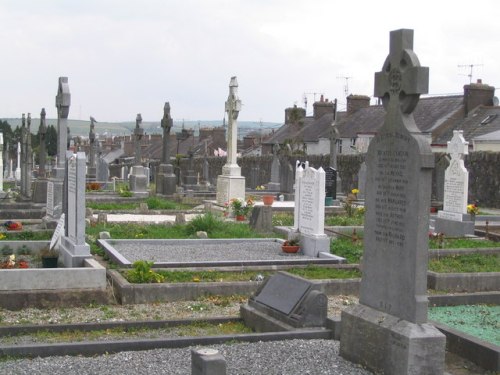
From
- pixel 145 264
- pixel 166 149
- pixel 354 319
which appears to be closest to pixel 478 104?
pixel 166 149

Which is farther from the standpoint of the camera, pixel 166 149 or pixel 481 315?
pixel 166 149

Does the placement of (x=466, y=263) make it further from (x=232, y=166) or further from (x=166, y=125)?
(x=166, y=125)

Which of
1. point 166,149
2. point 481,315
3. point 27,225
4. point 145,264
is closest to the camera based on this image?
point 481,315

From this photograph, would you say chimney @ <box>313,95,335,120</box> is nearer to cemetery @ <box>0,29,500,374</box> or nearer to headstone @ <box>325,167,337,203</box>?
headstone @ <box>325,167,337,203</box>

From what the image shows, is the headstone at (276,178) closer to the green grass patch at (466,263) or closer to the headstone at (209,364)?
the green grass patch at (466,263)

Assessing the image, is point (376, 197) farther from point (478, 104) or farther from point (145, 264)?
point (478, 104)

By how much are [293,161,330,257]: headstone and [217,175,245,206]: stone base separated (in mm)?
9739

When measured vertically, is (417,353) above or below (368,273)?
below

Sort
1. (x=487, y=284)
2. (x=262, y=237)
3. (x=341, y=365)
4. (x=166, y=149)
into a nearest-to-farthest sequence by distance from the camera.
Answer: (x=341, y=365), (x=487, y=284), (x=262, y=237), (x=166, y=149)

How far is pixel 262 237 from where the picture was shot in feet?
53.8

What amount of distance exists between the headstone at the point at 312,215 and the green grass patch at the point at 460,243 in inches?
100

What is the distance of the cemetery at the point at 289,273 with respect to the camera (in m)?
6.61

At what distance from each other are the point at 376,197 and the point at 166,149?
2372cm

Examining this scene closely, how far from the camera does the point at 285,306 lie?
8.33m
